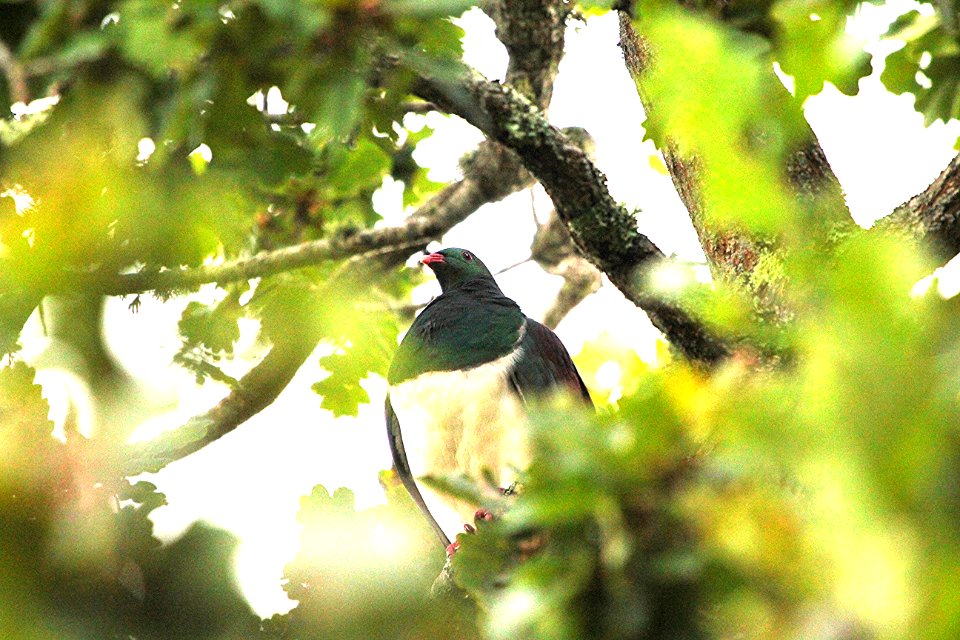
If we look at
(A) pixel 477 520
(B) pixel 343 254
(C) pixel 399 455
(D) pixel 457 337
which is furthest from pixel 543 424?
(B) pixel 343 254

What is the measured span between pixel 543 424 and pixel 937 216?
7.00 feet

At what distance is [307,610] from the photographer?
3.99 feet

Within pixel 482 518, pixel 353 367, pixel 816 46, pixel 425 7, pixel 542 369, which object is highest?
pixel 816 46

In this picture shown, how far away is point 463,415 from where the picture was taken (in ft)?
11.6

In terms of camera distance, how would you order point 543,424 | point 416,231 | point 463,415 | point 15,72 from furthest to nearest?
point 416,231, point 463,415, point 15,72, point 543,424

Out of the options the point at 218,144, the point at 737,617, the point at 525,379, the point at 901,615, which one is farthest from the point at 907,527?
the point at 525,379

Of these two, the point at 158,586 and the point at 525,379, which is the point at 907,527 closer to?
the point at 158,586

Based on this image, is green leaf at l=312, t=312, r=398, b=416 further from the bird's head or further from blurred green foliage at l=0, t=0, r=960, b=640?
blurred green foliage at l=0, t=0, r=960, b=640

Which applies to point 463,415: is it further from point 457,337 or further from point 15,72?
point 15,72

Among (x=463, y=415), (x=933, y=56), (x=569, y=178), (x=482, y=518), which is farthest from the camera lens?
Answer: (x=463, y=415)

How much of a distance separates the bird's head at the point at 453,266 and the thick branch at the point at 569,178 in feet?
3.84

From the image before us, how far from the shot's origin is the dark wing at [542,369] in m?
3.54

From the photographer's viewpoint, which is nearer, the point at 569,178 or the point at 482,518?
the point at 482,518

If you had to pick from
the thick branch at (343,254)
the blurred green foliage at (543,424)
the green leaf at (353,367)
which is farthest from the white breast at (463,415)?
the blurred green foliage at (543,424)
